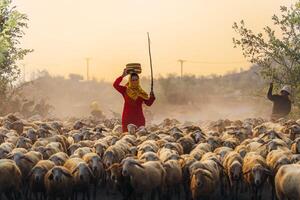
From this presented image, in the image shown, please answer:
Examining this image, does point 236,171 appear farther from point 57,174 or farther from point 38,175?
point 38,175

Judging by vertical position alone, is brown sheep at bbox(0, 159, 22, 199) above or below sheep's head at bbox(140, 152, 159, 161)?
below

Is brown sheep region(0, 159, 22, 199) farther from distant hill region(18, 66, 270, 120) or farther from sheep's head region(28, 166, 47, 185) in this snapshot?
distant hill region(18, 66, 270, 120)

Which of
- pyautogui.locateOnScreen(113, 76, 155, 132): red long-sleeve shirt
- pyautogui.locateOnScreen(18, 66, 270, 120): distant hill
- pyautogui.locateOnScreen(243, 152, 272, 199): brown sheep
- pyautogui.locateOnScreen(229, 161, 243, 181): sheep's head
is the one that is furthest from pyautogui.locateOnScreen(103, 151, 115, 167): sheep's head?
pyautogui.locateOnScreen(18, 66, 270, 120): distant hill

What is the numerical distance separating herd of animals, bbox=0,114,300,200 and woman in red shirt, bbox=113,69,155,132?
10.5ft

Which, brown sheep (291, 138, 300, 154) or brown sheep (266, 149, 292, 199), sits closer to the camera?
brown sheep (266, 149, 292, 199)

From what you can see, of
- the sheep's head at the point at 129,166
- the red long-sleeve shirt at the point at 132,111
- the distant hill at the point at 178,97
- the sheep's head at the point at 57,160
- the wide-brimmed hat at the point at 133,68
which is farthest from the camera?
the distant hill at the point at 178,97

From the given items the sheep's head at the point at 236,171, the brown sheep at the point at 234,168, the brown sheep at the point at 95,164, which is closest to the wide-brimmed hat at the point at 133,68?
the brown sheep at the point at 95,164

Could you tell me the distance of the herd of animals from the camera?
1281cm

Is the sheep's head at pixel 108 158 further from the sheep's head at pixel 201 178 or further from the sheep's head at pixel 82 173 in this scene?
the sheep's head at pixel 201 178

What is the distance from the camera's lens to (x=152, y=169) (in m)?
12.9

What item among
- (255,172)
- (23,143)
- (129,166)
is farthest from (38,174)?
(255,172)

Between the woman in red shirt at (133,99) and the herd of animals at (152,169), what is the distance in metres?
3.19

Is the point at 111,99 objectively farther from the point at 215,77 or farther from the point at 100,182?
the point at 100,182

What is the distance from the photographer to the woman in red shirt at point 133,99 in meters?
19.6
